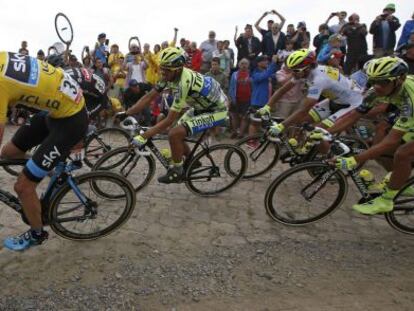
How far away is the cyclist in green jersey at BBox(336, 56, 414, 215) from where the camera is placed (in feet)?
14.3

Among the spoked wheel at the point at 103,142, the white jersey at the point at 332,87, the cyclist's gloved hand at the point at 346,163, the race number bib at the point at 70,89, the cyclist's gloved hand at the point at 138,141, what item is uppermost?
the race number bib at the point at 70,89

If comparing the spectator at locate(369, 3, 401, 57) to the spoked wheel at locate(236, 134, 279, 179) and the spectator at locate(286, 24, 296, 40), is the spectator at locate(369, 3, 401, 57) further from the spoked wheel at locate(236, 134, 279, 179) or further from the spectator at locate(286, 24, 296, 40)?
the spoked wheel at locate(236, 134, 279, 179)

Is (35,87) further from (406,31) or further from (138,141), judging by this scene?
(406,31)

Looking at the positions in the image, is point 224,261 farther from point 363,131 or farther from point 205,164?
point 363,131

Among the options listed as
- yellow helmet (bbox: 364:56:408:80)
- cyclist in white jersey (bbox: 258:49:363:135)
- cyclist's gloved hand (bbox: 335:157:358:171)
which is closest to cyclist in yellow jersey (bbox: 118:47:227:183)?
cyclist in white jersey (bbox: 258:49:363:135)

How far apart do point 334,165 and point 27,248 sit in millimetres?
3592

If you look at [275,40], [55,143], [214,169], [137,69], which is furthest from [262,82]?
[55,143]

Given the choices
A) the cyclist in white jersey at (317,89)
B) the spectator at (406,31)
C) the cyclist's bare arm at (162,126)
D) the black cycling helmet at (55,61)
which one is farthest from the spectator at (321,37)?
the black cycling helmet at (55,61)

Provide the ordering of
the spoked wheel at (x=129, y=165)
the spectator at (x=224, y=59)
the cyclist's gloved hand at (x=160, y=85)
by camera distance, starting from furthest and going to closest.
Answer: the spectator at (x=224, y=59), the cyclist's gloved hand at (x=160, y=85), the spoked wheel at (x=129, y=165)

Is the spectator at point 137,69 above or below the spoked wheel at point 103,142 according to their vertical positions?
above

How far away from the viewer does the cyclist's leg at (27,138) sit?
4.15 m

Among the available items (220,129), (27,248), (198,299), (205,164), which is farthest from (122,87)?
(198,299)

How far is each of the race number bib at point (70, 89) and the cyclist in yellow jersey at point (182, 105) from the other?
1465 mm

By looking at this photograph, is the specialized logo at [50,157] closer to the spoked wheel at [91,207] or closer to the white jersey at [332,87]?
the spoked wheel at [91,207]
